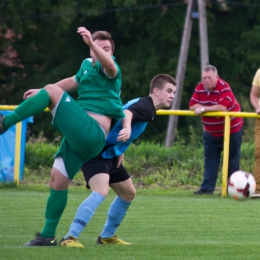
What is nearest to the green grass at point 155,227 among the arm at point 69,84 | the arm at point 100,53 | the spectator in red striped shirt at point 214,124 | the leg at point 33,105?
the spectator in red striped shirt at point 214,124

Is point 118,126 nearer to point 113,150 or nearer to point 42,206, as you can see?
point 113,150

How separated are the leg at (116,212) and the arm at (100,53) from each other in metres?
1.21

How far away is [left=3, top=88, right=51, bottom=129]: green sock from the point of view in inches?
240

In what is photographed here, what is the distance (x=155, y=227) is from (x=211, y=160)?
13.2 feet

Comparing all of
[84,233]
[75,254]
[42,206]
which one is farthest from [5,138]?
[75,254]

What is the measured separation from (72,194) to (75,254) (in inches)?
215

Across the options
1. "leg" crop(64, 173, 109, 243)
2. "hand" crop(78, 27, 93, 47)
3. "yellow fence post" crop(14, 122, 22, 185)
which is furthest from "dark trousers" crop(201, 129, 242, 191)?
"hand" crop(78, 27, 93, 47)

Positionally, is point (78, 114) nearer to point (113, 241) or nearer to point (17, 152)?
point (113, 241)

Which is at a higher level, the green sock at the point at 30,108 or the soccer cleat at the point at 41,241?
the green sock at the point at 30,108

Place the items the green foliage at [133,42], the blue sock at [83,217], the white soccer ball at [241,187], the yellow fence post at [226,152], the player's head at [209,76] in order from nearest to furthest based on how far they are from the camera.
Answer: the blue sock at [83,217] → the white soccer ball at [241,187] → the player's head at [209,76] → the yellow fence post at [226,152] → the green foliage at [133,42]

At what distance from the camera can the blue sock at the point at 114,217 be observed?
696cm

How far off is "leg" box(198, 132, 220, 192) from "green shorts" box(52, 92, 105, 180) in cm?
552

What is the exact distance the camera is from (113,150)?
6914 mm

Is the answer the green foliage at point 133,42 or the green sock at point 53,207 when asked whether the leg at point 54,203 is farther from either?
the green foliage at point 133,42
